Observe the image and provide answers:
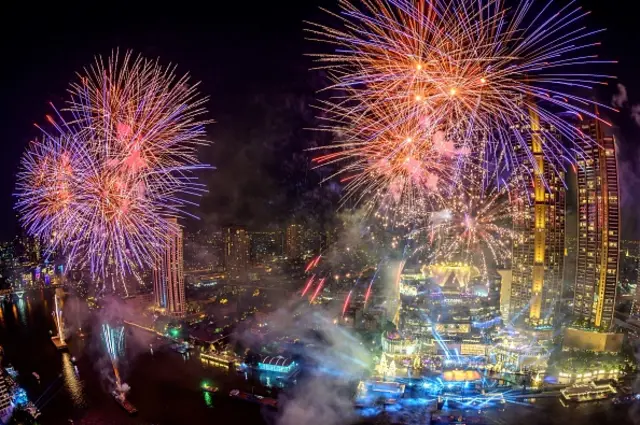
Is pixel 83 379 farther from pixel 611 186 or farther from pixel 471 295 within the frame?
pixel 611 186

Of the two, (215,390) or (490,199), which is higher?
(490,199)

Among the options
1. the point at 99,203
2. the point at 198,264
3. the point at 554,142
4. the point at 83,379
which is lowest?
the point at 83,379

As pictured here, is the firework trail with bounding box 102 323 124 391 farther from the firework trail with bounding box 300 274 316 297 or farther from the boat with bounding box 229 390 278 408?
the firework trail with bounding box 300 274 316 297

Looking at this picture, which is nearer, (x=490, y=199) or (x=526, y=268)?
(x=526, y=268)

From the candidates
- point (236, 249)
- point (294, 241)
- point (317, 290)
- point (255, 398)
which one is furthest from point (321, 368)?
point (236, 249)

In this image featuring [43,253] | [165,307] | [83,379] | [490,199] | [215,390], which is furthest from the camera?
[43,253]

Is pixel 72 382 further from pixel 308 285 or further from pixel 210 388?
pixel 308 285

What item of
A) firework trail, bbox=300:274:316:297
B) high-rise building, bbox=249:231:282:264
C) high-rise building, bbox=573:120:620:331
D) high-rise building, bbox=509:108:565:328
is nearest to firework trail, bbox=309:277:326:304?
firework trail, bbox=300:274:316:297

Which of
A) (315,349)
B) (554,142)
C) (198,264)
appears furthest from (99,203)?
(198,264)
